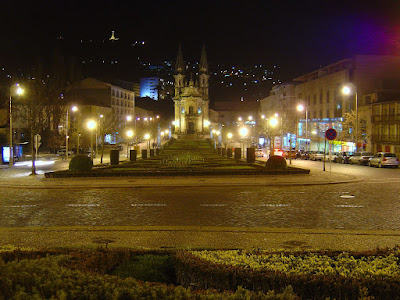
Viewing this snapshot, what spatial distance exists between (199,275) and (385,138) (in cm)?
5549

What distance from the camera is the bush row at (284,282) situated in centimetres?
530

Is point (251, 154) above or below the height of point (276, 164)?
above

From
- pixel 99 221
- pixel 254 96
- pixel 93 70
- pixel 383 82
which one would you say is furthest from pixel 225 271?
pixel 254 96

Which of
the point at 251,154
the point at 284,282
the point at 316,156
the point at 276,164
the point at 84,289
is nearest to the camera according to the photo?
the point at 84,289

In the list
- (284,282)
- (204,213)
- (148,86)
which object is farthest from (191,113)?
(284,282)

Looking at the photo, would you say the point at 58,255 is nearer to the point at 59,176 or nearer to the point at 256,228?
the point at 256,228

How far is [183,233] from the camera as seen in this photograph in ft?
38.0

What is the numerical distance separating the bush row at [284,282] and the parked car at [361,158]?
41071 millimetres

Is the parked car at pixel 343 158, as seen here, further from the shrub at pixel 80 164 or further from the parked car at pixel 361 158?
the shrub at pixel 80 164

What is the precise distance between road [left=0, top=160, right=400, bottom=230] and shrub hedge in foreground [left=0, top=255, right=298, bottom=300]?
308 inches

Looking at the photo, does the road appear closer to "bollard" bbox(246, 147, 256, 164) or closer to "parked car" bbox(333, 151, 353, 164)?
"bollard" bbox(246, 147, 256, 164)

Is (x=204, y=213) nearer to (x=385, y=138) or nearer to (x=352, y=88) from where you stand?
(x=385, y=138)

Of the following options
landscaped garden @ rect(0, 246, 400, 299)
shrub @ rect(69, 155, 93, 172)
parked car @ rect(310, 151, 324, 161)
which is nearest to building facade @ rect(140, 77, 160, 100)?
parked car @ rect(310, 151, 324, 161)

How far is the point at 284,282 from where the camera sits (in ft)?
18.6
